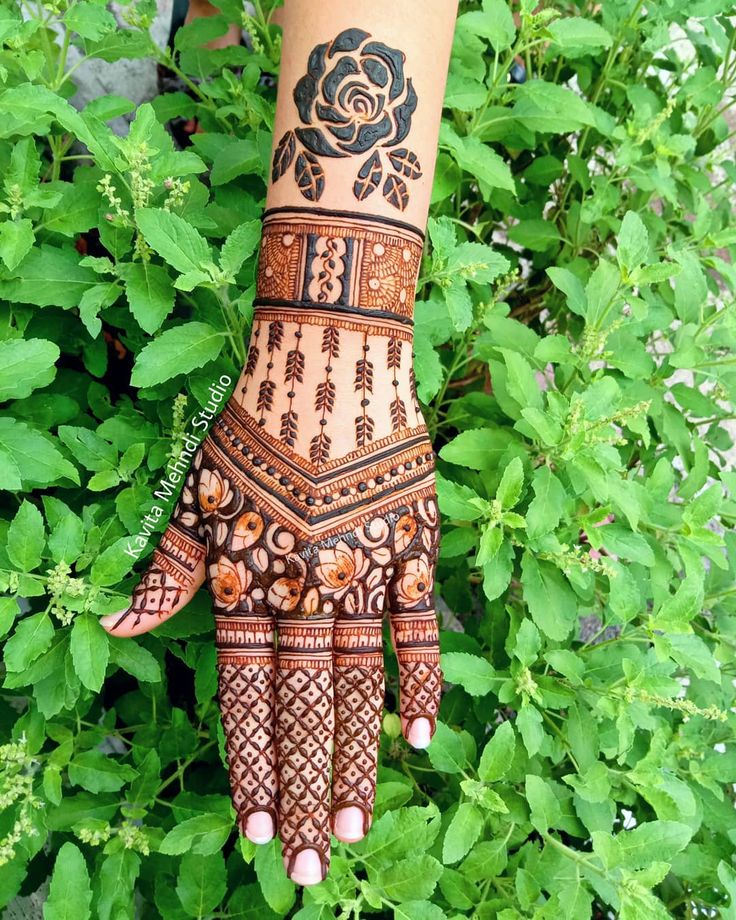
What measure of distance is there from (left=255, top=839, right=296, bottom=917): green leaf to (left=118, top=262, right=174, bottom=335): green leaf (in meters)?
0.82

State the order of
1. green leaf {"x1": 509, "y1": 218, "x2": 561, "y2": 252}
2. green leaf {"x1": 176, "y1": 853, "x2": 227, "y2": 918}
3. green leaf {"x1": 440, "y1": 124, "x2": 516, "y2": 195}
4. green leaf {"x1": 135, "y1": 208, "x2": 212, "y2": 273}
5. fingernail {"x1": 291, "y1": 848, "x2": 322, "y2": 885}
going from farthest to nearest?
1. green leaf {"x1": 509, "y1": 218, "x2": 561, "y2": 252}
2. green leaf {"x1": 440, "y1": 124, "x2": 516, "y2": 195}
3. green leaf {"x1": 176, "y1": 853, "x2": 227, "y2": 918}
4. green leaf {"x1": 135, "y1": 208, "x2": 212, "y2": 273}
5. fingernail {"x1": 291, "y1": 848, "x2": 322, "y2": 885}

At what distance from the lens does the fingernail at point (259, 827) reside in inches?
38.5

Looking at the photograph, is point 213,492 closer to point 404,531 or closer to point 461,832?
point 404,531

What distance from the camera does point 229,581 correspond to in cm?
100

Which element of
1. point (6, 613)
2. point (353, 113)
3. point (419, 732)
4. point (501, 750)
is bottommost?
point (501, 750)

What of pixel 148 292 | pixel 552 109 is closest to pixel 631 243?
pixel 552 109

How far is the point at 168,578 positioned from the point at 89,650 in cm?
16

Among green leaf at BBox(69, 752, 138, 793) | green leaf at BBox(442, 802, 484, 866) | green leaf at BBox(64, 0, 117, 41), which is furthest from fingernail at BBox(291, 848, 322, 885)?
green leaf at BBox(64, 0, 117, 41)

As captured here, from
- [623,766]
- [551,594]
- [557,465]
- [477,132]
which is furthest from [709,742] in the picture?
[477,132]

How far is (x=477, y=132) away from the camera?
1.45m

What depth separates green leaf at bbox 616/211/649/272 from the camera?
50.8 inches

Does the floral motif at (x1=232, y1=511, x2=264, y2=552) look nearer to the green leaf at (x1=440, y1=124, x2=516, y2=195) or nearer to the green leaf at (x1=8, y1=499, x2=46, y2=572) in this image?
the green leaf at (x1=8, y1=499, x2=46, y2=572)

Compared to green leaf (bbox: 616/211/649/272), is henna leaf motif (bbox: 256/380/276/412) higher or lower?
lower

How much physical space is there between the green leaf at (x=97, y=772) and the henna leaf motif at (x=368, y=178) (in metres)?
1.00
